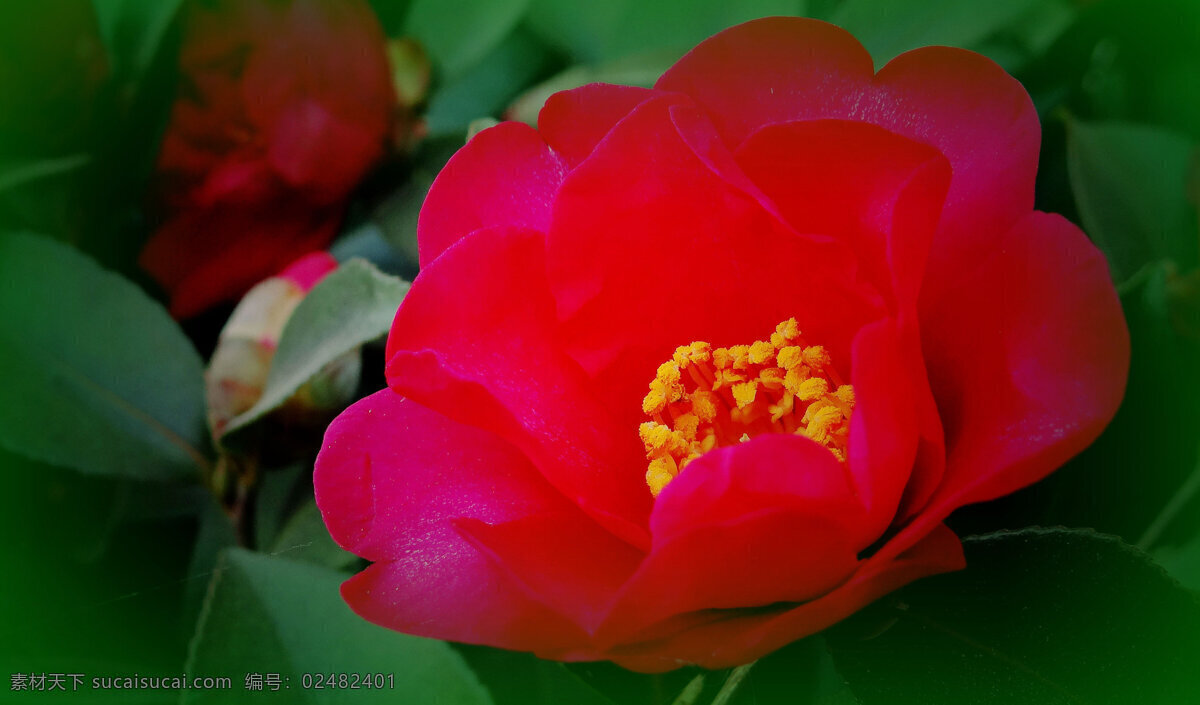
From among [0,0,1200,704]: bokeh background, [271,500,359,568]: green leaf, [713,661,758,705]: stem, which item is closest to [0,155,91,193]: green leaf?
[0,0,1200,704]: bokeh background

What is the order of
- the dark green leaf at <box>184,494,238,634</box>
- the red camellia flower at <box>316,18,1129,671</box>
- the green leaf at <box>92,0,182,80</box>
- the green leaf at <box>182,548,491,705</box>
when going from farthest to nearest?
the green leaf at <box>92,0,182,80</box> < the dark green leaf at <box>184,494,238,634</box> < the green leaf at <box>182,548,491,705</box> < the red camellia flower at <box>316,18,1129,671</box>

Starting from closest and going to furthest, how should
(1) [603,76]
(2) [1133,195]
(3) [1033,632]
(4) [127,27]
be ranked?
(3) [1033,632] → (2) [1133,195] → (1) [603,76] → (4) [127,27]

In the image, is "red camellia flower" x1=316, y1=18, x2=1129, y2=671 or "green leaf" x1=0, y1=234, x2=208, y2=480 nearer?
"red camellia flower" x1=316, y1=18, x2=1129, y2=671

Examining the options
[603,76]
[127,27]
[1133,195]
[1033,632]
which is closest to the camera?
[1033,632]

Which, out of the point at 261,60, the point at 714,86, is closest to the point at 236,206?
the point at 261,60

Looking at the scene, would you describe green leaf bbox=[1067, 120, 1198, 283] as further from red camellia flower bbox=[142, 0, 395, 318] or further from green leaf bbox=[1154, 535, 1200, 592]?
red camellia flower bbox=[142, 0, 395, 318]

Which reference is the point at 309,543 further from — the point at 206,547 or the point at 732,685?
the point at 732,685

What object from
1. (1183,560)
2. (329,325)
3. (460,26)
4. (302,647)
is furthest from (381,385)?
(1183,560)
